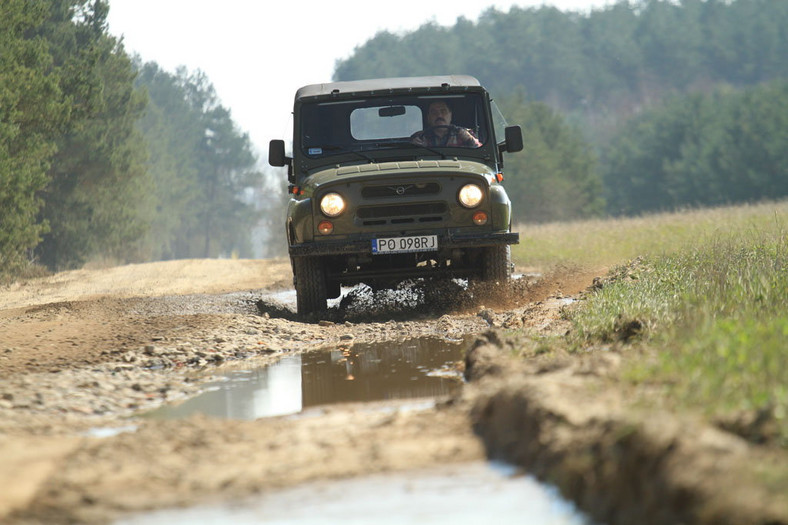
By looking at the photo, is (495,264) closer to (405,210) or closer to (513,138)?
(405,210)

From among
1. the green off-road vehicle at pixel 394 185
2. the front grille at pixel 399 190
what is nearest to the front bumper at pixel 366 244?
the green off-road vehicle at pixel 394 185

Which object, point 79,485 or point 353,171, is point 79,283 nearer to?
point 353,171

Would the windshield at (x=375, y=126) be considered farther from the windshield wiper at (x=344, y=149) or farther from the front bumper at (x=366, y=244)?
the front bumper at (x=366, y=244)

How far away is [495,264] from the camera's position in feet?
32.0

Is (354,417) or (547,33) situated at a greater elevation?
(547,33)

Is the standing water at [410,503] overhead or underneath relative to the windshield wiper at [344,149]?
underneath

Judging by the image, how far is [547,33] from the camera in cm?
11156

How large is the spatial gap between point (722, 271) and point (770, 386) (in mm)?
4968

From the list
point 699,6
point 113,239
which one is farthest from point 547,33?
point 113,239

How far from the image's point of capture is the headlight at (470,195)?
29.9 ft

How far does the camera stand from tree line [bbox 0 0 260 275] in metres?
22.3

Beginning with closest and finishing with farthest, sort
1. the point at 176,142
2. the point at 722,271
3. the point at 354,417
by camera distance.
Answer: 1. the point at 354,417
2. the point at 722,271
3. the point at 176,142

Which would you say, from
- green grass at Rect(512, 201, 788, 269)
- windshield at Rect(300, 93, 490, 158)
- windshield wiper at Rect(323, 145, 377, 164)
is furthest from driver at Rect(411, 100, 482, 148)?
green grass at Rect(512, 201, 788, 269)

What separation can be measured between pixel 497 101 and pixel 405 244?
62906mm
